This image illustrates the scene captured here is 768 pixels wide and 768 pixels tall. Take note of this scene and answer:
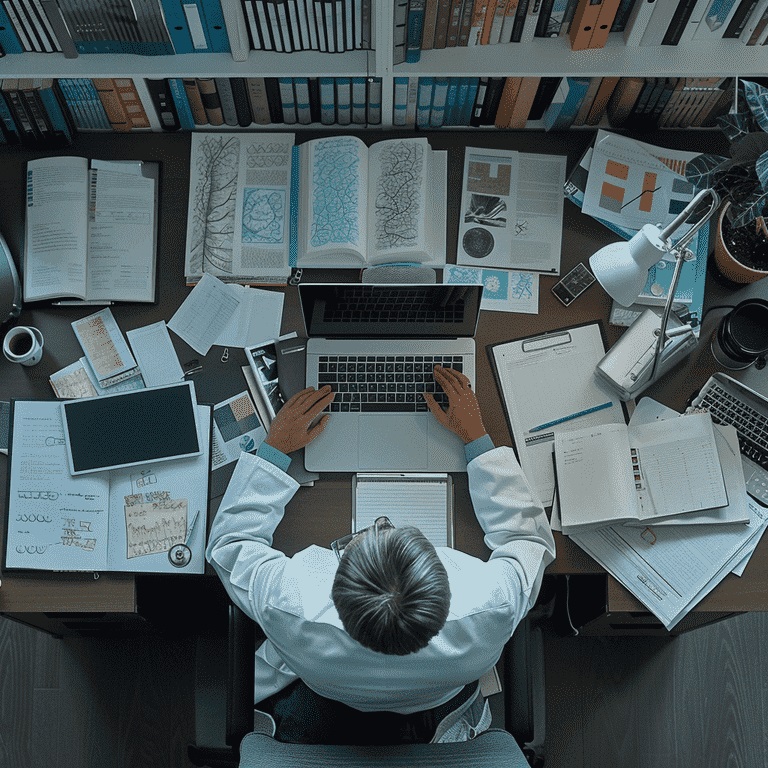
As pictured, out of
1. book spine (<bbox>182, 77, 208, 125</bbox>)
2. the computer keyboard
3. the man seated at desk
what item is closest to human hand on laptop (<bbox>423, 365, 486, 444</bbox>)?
the man seated at desk

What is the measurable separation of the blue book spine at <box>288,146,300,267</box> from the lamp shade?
2.21 ft

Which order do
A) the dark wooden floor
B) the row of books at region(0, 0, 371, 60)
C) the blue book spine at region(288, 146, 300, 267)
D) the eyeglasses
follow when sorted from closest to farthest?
1. the row of books at region(0, 0, 371, 60)
2. the eyeglasses
3. the blue book spine at region(288, 146, 300, 267)
4. the dark wooden floor

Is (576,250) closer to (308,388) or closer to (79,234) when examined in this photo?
(308,388)

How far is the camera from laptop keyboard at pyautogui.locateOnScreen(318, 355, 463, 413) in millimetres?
1646

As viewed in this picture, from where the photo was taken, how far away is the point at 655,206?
1.73 m

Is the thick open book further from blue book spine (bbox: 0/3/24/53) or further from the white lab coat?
blue book spine (bbox: 0/3/24/53)

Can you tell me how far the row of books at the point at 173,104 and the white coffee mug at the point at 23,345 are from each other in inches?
17.8

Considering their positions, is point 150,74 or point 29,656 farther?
point 29,656

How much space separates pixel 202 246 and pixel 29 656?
135 centimetres

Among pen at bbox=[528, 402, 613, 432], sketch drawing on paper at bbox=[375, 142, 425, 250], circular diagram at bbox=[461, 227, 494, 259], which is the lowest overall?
pen at bbox=[528, 402, 613, 432]

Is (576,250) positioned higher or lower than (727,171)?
lower

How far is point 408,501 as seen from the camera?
5.23 ft

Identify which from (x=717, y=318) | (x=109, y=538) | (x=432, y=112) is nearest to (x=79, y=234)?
(x=109, y=538)

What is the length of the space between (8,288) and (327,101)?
0.81 meters
